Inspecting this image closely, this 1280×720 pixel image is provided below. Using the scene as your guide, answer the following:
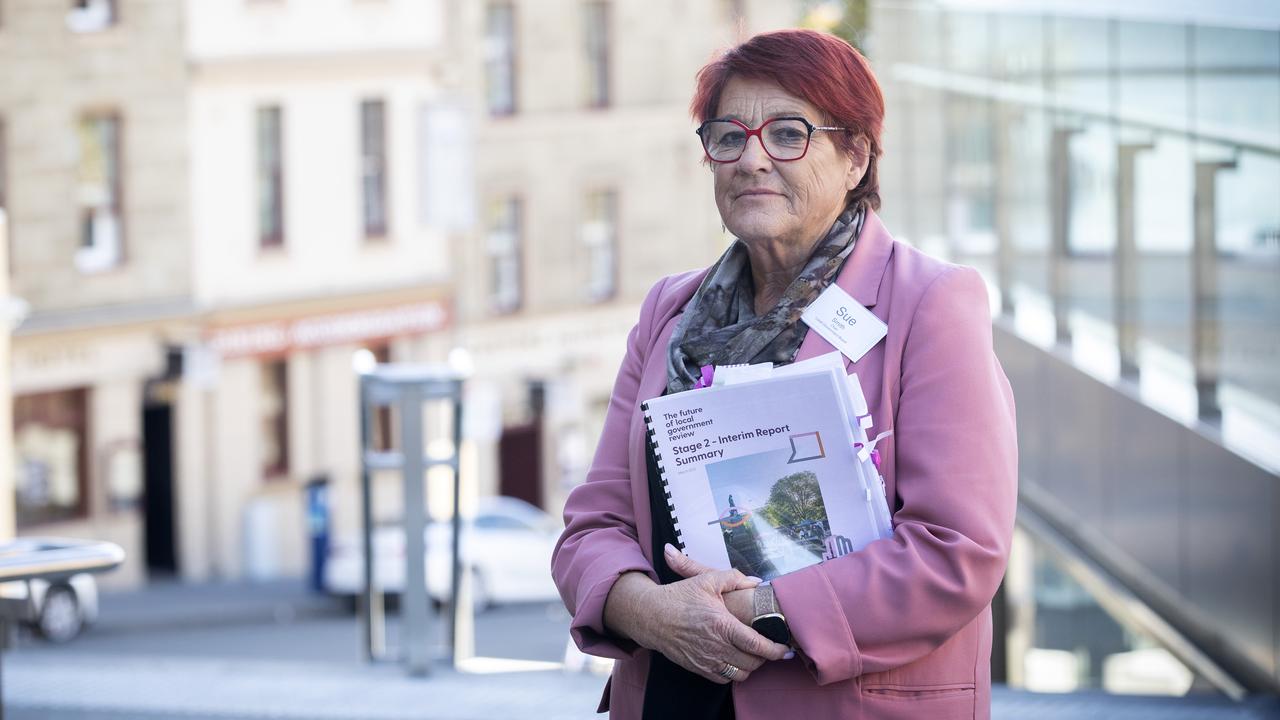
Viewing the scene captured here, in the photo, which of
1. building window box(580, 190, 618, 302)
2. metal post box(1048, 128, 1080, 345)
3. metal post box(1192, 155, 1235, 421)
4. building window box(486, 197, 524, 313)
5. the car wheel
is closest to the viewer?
metal post box(1192, 155, 1235, 421)

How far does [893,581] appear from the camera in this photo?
9.11ft

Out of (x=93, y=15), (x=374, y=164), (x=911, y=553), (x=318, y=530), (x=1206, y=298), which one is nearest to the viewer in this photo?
(x=911, y=553)

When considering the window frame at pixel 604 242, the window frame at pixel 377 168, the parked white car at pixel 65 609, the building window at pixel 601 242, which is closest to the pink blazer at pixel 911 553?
the parked white car at pixel 65 609

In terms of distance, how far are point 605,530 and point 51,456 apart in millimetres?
21458

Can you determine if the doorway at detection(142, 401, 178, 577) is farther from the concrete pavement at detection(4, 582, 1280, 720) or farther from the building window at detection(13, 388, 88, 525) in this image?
the concrete pavement at detection(4, 582, 1280, 720)

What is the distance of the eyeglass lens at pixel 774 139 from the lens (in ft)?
9.86

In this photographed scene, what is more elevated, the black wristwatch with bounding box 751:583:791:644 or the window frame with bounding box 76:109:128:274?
the window frame with bounding box 76:109:128:274

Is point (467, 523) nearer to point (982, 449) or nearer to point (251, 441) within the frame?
point (251, 441)

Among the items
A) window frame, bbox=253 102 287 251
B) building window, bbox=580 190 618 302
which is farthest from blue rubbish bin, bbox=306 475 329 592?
building window, bbox=580 190 618 302

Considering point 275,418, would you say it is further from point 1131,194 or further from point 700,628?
point 700,628

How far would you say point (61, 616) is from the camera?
20.3 m

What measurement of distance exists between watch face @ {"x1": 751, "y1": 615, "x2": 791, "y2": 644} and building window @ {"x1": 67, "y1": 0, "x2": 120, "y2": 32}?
75.6 feet

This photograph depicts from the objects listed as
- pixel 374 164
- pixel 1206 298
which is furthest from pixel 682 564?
pixel 374 164

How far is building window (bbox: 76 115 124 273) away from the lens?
24422mm
